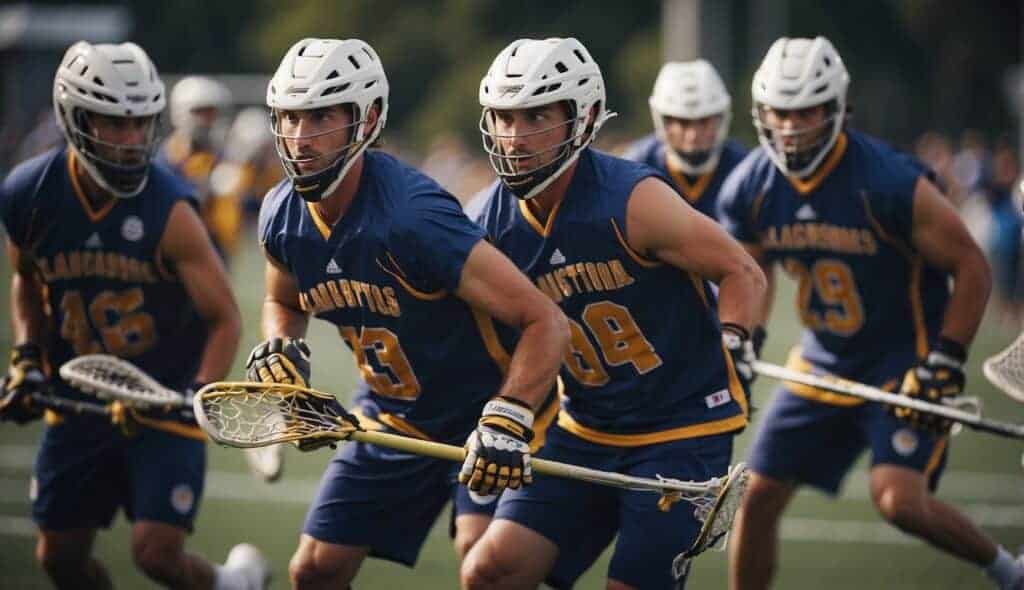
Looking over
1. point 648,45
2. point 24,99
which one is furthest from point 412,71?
point 24,99

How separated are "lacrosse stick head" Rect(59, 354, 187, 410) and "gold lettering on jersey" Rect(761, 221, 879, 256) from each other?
7.42 feet

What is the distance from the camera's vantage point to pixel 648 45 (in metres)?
37.4

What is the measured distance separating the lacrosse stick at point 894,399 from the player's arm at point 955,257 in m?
0.28

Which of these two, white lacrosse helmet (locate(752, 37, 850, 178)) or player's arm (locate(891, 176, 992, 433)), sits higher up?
white lacrosse helmet (locate(752, 37, 850, 178))

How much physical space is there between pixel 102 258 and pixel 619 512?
6.78 ft

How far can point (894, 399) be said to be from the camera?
625 cm

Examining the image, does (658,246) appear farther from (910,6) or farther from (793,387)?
(910,6)

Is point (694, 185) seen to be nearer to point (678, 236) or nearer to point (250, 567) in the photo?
point (250, 567)

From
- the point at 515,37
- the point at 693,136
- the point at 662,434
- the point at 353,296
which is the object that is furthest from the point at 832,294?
the point at 515,37

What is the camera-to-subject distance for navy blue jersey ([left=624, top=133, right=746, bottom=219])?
26.4 ft

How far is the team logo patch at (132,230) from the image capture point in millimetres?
6191

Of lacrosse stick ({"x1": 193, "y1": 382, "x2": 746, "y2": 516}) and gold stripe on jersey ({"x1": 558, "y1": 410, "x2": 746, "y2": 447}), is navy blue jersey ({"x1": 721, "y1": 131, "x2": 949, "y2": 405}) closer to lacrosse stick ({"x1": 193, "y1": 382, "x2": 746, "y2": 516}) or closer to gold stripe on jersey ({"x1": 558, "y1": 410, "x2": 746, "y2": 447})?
gold stripe on jersey ({"x1": 558, "y1": 410, "x2": 746, "y2": 447})

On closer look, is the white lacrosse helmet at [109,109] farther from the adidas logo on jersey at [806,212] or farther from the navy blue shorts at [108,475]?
the adidas logo on jersey at [806,212]

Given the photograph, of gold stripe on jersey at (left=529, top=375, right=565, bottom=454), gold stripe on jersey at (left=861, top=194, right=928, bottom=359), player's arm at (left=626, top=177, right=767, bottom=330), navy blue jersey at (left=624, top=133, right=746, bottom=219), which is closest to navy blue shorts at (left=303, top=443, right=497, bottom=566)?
gold stripe on jersey at (left=529, top=375, right=565, bottom=454)
